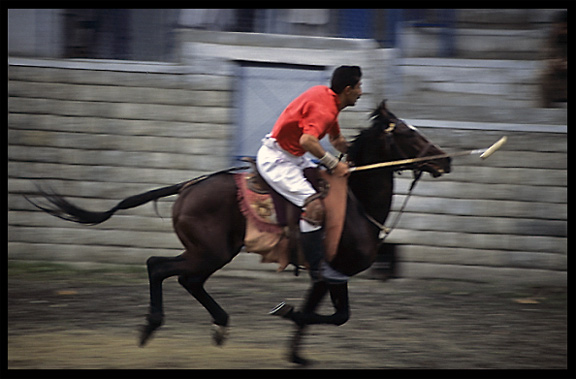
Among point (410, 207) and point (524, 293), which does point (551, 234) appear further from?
point (410, 207)

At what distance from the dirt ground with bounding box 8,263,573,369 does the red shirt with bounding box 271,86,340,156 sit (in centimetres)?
168

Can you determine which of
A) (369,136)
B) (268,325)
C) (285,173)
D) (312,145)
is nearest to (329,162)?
(312,145)

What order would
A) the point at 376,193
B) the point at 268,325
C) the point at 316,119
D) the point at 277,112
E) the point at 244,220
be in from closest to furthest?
the point at 316,119 < the point at 244,220 < the point at 376,193 < the point at 268,325 < the point at 277,112

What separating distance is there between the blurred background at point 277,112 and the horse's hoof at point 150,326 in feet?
9.13

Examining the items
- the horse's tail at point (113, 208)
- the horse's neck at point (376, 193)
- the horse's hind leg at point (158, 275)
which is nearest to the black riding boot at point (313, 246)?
the horse's neck at point (376, 193)

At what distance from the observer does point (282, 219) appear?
512 cm

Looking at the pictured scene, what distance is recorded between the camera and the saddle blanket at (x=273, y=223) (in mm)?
5086

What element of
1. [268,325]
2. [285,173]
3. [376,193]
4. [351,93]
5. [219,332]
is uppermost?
[351,93]

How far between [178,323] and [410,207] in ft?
10.0

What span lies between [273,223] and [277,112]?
3.16m

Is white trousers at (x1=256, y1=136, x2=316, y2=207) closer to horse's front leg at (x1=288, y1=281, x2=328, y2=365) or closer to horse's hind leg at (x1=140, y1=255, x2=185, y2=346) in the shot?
horse's front leg at (x1=288, y1=281, x2=328, y2=365)

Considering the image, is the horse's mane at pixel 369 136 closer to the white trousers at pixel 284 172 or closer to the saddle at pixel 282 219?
the saddle at pixel 282 219

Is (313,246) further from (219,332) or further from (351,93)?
(351,93)
